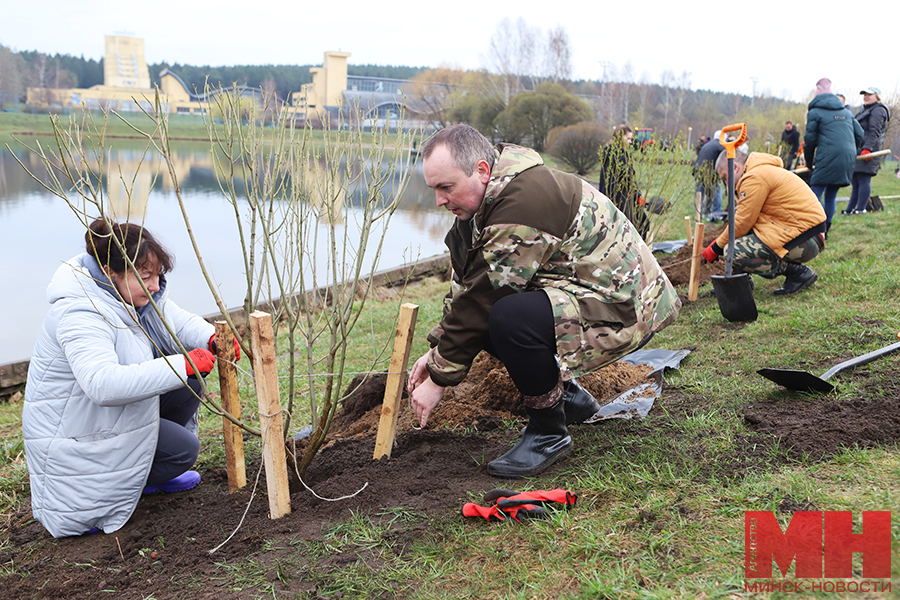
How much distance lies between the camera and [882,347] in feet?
11.1

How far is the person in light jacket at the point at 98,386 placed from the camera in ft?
7.41

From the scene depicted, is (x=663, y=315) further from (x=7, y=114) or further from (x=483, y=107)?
(x=7, y=114)

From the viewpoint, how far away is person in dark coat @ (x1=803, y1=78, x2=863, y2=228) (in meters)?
7.23

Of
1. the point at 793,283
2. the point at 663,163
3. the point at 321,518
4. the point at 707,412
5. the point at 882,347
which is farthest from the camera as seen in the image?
the point at 663,163

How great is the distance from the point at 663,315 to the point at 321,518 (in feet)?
5.16

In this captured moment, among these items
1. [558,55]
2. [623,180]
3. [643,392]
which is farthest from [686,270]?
[558,55]

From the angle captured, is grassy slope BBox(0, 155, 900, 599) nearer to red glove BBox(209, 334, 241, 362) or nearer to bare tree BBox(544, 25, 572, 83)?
red glove BBox(209, 334, 241, 362)

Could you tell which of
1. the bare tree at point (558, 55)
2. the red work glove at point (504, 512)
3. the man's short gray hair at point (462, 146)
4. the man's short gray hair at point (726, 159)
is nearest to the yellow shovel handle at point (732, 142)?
the man's short gray hair at point (726, 159)

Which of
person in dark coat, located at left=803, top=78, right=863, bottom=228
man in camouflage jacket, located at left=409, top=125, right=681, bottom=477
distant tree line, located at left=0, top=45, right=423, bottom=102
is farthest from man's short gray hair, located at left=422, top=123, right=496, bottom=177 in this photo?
distant tree line, located at left=0, top=45, right=423, bottom=102

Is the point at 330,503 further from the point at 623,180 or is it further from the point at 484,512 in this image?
the point at 623,180

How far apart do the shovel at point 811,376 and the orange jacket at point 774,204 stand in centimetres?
185

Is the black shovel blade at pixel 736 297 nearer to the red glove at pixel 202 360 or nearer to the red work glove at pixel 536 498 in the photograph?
the red work glove at pixel 536 498

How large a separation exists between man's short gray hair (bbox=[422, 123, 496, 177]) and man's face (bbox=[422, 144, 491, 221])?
0.02 metres

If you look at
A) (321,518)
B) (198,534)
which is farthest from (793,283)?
(198,534)
